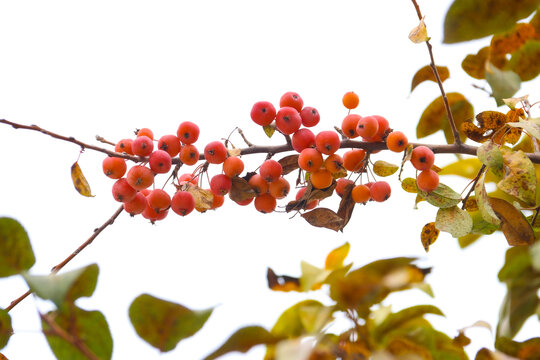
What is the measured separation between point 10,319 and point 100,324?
0.39 ft

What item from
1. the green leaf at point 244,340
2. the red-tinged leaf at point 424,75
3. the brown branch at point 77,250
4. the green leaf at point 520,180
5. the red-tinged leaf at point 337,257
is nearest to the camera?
the green leaf at point 244,340

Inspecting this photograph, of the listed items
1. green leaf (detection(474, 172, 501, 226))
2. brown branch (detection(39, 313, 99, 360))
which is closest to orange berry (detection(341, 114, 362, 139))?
green leaf (detection(474, 172, 501, 226))

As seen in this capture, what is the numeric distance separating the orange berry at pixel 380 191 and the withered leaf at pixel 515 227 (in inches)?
7.9

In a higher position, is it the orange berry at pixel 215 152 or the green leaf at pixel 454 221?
the orange berry at pixel 215 152

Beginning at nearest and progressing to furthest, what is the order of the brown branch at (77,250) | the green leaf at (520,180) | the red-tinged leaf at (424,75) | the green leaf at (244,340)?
the green leaf at (244,340) < the green leaf at (520,180) < the brown branch at (77,250) < the red-tinged leaf at (424,75)

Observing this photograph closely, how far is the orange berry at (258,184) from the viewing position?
90 centimetres

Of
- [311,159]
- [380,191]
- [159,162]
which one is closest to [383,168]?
[380,191]

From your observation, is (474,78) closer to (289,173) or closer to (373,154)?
(373,154)

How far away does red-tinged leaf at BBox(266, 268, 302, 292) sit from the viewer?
51 centimetres

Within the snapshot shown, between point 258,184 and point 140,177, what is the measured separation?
199 mm

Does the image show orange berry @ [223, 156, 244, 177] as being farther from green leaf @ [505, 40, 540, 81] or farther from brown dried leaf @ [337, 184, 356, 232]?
green leaf @ [505, 40, 540, 81]

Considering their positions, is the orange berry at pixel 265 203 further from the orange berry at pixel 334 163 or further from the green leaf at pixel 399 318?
the green leaf at pixel 399 318

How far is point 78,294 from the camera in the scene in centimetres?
49

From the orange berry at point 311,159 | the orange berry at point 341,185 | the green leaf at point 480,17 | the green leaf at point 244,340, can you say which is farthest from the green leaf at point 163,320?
the orange berry at point 341,185
